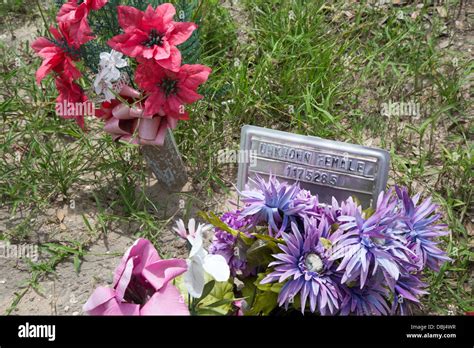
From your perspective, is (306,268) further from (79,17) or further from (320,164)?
(79,17)

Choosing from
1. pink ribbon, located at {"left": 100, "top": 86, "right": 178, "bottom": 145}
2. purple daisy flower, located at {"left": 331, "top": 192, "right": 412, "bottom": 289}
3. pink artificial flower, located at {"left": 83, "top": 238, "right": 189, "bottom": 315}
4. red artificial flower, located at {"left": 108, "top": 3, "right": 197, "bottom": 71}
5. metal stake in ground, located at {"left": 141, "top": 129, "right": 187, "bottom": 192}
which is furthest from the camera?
metal stake in ground, located at {"left": 141, "top": 129, "right": 187, "bottom": 192}

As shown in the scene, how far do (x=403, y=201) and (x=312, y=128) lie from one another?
3.65 ft

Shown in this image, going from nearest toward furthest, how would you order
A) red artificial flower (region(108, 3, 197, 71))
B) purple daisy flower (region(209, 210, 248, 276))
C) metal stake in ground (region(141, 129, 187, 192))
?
purple daisy flower (region(209, 210, 248, 276)), red artificial flower (region(108, 3, 197, 71)), metal stake in ground (region(141, 129, 187, 192))

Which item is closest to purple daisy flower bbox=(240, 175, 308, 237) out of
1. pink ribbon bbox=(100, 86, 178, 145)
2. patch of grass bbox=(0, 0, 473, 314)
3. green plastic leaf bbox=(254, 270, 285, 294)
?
green plastic leaf bbox=(254, 270, 285, 294)

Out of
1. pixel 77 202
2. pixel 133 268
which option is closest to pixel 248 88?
pixel 77 202

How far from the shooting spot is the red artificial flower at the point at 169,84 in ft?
6.51

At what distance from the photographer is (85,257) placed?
7.69 feet

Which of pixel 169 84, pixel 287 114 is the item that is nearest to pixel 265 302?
pixel 169 84

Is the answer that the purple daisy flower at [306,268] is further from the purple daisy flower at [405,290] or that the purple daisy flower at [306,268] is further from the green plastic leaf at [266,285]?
the purple daisy flower at [405,290]

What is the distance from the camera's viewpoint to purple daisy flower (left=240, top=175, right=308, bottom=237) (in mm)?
1628

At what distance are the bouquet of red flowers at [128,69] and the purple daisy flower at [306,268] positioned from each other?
691mm

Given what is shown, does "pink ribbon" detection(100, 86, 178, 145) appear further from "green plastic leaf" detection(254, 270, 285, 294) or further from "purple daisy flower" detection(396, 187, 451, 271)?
"purple daisy flower" detection(396, 187, 451, 271)

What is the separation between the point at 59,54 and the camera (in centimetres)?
208

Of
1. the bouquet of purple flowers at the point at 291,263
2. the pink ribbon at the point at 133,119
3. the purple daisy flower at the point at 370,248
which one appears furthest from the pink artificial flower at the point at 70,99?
the purple daisy flower at the point at 370,248
